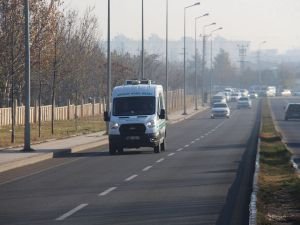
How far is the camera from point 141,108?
1455 inches

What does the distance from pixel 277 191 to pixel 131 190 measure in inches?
122

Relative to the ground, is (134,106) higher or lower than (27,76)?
lower

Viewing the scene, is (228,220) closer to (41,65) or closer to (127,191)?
(127,191)

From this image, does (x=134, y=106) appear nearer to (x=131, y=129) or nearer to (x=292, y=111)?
(x=131, y=129)

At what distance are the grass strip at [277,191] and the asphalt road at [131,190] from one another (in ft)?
1.32

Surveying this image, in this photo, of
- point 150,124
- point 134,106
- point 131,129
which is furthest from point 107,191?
point 134,106

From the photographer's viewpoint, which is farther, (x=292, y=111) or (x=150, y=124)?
(x=292, y=111)

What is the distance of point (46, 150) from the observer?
36188 mm

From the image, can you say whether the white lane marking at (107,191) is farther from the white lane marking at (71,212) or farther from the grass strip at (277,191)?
the grass strip at (277,191)

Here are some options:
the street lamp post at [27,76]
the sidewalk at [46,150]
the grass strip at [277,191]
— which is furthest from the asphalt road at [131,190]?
the street lamp post at [27,76]

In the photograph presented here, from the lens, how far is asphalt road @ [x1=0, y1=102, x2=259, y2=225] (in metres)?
16.0

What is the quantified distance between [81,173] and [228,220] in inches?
440

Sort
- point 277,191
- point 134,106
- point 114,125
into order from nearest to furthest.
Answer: point 277,191 < point 114,125 < point 134,106

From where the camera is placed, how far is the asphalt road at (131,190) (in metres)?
16.0
